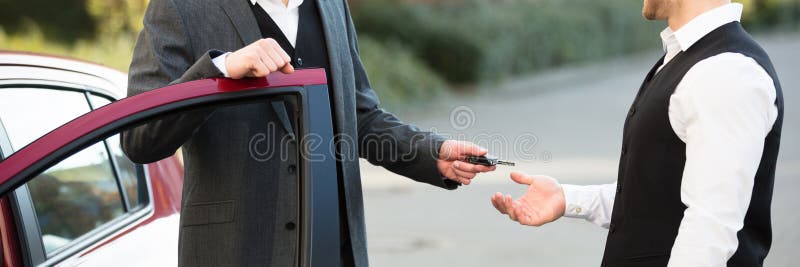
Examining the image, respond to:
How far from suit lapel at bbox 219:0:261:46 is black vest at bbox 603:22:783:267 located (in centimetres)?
96

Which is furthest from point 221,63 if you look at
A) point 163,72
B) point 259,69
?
point 163,72

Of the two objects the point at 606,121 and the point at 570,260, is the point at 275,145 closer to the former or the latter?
the point at 570,260

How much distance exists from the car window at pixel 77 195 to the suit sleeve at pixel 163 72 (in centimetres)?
64

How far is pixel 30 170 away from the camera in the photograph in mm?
1939

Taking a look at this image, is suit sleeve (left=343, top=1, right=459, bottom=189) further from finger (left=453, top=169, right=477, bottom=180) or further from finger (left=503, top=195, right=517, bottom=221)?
finger (left=503, top=195, right=517, bottom=221)

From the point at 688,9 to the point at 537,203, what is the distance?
71 centimetres

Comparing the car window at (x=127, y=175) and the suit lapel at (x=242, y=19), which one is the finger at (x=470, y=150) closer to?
the suit lapel at (x=242, y=19)

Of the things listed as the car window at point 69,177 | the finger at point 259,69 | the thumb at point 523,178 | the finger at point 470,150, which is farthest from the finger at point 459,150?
the car window at point 69,177

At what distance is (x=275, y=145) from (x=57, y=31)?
12.9 metres

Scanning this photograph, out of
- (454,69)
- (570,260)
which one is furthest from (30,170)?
(454,69)

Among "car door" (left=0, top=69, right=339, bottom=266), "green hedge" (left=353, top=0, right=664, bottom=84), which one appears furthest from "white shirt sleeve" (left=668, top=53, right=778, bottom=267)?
"green hedge" (left=353, top=0, right=664, bottom=84)

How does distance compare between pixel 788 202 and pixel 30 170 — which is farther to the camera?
pixel 788 202

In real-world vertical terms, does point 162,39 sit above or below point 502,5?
below

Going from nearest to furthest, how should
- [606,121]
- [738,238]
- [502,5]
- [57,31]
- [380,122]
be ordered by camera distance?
[738,238], [380,122], [606,121], [57,31], [502,5]
